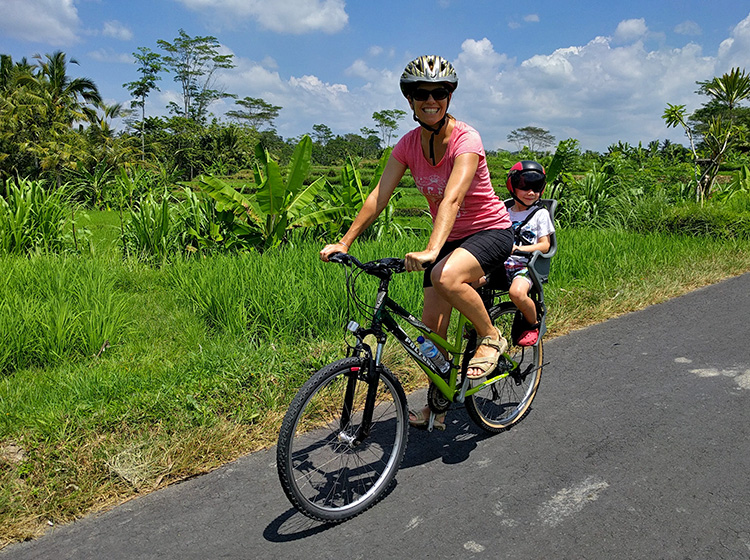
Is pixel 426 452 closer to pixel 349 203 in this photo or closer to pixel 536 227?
pixel 536 227

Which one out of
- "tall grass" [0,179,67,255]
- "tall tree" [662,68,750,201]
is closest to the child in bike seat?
"tall grass" [0,179,67,255]

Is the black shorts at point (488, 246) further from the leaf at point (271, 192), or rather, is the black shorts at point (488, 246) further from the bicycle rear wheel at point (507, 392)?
the leaf at point (271, 192)

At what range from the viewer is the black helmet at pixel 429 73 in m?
2.83

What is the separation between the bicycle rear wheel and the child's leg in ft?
0.34

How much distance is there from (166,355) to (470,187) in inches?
99.5

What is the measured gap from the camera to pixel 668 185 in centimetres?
1310

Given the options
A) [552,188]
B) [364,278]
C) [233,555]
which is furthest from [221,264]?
[552,188]

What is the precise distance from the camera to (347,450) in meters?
3.01

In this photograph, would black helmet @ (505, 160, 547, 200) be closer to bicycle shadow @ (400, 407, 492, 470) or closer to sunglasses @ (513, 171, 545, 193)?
sunglasses @ (513, 171, 545, 193)

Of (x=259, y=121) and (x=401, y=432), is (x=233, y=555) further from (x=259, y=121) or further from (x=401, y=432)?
(x=259, y=121)

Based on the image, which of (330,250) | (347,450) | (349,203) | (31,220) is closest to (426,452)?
(347,450)

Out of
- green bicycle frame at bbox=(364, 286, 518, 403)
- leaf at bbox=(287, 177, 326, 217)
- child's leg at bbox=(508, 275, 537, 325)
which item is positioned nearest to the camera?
green bicycle frame at bbox=(364, 286, 518, 403)

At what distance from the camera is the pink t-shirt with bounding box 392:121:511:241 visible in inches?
119

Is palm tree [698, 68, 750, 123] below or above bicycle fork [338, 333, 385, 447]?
above
